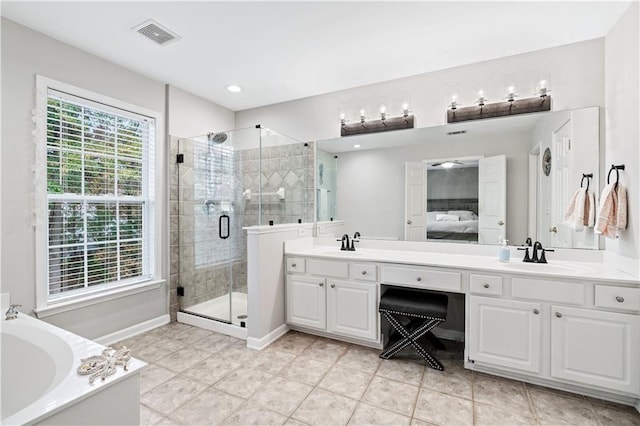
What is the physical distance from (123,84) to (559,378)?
14.0 ft

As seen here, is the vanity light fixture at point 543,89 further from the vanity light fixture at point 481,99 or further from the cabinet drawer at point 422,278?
the cabinet drawer at point 422,278

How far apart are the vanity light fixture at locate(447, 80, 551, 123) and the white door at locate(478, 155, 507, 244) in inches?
15.3

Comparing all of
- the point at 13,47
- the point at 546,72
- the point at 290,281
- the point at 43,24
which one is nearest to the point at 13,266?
the point at 13,47

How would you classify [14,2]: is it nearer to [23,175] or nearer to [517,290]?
[23,175]

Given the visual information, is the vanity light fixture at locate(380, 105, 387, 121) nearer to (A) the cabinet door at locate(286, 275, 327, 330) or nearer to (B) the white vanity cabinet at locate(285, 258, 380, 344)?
(B) the white vanity cabinet at locate(285, 258, 380, 344)

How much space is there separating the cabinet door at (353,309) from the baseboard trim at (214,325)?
887 millimetres

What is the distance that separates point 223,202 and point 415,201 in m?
2.05

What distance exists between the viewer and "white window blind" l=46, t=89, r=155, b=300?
93.8 inches

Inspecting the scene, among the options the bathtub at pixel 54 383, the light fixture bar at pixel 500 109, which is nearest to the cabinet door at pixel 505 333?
the light fixture bar at pixel 500 109

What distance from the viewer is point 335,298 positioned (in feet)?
8.80

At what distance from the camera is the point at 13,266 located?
2.12 m

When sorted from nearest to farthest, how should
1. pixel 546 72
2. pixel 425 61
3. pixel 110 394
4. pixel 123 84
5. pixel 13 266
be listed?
pixel 110 394 → pixel 13 266 → pixel 546 72 → pixel 425 61 → pixel 123 84

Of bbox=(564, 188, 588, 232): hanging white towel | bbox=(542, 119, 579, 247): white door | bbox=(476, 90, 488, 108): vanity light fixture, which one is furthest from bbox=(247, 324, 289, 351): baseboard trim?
bbox=(476, 90, 488, 108): vanity light fixture

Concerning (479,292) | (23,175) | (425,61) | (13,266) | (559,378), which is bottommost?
(559,378)
